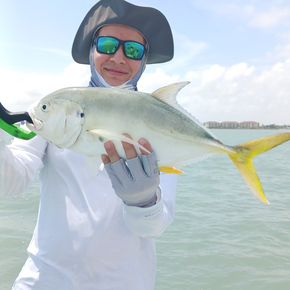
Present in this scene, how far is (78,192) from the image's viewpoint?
2.27m

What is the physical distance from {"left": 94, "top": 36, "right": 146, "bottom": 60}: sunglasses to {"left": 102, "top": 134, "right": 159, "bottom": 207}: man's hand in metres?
0.94

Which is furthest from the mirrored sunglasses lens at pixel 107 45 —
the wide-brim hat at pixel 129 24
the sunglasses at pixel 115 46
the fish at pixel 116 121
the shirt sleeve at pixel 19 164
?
the shirt sleeve at pixel 19 164

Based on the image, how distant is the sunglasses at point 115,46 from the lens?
8.39 ft

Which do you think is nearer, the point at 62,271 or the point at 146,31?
the point at 62,271

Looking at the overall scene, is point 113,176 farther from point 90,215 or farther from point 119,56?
point 119,56

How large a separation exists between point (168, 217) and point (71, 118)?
104 centimetres

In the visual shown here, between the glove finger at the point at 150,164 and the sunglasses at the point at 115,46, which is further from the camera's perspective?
the sunglasses at the point at 115,46

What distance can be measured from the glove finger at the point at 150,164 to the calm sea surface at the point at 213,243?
166 inches

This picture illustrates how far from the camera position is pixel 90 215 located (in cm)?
220

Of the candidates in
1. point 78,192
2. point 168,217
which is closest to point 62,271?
point 78,192

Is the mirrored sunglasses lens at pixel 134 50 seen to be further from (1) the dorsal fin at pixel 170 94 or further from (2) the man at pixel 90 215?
(1) the dorsal fin at pixel 170 94

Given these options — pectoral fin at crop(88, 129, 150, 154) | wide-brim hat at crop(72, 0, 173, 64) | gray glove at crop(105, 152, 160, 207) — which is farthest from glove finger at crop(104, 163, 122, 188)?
wide-brim hat at crop(72, 0, 173, 64)

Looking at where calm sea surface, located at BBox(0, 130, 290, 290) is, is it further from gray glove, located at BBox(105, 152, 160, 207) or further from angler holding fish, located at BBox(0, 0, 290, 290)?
gray glove, located at BBox(105, 152, 160, 207)

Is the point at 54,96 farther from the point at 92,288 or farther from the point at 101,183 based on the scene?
the point at 92,288
